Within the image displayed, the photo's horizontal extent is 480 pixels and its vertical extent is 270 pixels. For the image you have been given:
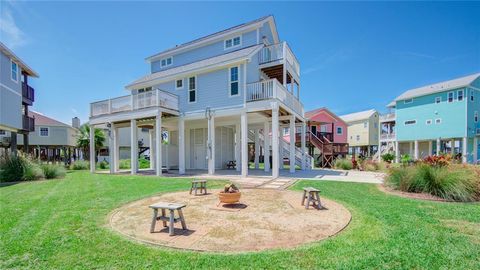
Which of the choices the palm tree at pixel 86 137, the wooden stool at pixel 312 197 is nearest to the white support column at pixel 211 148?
the wooden stool at pixel 312 197

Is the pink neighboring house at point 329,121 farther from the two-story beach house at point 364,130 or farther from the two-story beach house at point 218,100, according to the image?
the two-story beach house at point 218,100

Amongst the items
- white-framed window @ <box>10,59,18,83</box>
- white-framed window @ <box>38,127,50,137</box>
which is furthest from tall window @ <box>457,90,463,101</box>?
white-framed window @ <box>38,127,50,137</box>

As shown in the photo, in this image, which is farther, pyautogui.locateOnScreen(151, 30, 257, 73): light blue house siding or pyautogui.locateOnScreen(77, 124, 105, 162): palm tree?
pyautogui.locateOnScreen(77, 124, 105, 162): palm tree

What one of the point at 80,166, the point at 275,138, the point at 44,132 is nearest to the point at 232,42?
the point at 275,138

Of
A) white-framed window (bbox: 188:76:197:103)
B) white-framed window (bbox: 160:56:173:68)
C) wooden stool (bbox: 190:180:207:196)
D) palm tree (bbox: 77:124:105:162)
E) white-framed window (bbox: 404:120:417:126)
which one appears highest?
white-framed window (bbox: 160:56:173:68)

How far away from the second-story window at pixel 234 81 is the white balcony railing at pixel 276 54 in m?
2.37

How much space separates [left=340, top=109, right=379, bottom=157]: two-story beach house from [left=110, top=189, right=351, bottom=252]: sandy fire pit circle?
36534 millimetres

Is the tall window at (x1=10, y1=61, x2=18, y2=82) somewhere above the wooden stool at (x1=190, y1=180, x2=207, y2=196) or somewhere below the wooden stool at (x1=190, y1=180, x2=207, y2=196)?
above

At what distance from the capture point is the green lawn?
3.22 metres

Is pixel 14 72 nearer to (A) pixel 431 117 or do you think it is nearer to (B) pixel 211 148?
(B) pixel 211 148

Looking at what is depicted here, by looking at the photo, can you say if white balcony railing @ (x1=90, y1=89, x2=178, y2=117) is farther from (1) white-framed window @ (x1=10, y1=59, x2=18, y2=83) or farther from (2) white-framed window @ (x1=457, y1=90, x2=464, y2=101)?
(2) white-framed window @ (x1=457, y1=90, x2=464, y2=101)

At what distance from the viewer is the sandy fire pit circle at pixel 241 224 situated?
397cm

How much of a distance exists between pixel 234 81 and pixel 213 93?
5.48ft

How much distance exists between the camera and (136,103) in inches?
Result: 585
